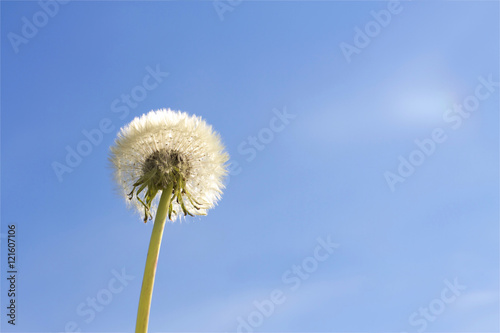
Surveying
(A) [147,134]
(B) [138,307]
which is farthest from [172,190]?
(B) [138,307]

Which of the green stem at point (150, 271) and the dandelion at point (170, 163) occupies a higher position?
the dandelion at point (170, 163)

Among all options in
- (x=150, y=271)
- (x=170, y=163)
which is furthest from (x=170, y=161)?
(x=150, y=271)

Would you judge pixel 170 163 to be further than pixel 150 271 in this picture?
Yes

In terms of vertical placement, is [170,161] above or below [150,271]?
above

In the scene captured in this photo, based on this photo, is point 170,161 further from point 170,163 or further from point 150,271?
point 150,271

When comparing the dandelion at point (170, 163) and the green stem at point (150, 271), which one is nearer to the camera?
the green stem at point (150, 271)
